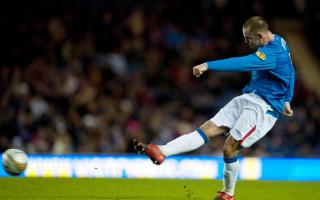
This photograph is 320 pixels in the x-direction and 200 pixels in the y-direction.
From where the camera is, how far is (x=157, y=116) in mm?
14516

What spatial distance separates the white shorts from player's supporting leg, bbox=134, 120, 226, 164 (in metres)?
0.11

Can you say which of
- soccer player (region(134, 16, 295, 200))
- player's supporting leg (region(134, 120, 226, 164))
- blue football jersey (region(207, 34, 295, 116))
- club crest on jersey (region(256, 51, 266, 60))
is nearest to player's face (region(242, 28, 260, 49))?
soccer player (region(134, 16, 295, 200))

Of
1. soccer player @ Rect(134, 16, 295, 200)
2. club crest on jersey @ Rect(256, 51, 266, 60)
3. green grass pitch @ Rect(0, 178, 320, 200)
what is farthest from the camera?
green grass pitch @ Rect(0, 178, 320, 200)

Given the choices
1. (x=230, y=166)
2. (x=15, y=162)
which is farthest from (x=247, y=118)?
(x=15, y=162)

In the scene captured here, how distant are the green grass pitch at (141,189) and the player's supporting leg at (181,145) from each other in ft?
3.10

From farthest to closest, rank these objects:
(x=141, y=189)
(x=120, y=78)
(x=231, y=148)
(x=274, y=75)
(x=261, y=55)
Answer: (x=120, y=78) → (x=141, y=189) → (x=274, y=75) → (x=231, y=148) → (x=261, y=55)

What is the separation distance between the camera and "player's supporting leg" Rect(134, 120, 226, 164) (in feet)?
24.8

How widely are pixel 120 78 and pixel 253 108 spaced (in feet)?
24.9

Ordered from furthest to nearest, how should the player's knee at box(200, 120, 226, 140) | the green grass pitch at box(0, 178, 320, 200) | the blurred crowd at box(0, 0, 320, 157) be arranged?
the blurred crowd at box(0, 0, 320, 157) < the green grass pitch at box(0, 178, 320, 200) < the player's knee at box(200, 120, 226, 140)

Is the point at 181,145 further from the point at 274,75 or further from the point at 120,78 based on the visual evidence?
the point at 120,78

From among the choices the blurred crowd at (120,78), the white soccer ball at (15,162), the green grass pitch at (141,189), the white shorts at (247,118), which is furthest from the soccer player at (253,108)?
the blurred crowd at (120,78)

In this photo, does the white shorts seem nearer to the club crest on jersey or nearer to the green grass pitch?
the club crest on jersey

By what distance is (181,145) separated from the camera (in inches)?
310

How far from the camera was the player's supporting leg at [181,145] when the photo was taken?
756cm
